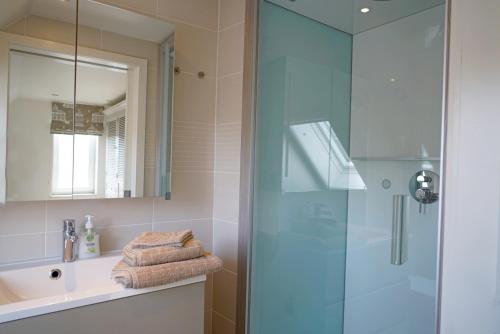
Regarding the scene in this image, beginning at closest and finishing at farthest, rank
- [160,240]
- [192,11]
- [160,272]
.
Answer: [160,272], [160,240], [192,11]

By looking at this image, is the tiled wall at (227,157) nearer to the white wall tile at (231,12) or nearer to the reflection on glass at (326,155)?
the white wall tile at (231,12)

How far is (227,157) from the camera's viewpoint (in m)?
1.80

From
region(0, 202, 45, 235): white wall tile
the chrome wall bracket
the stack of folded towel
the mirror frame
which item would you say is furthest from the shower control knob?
region(0, 202, 45, 235): white wall tile

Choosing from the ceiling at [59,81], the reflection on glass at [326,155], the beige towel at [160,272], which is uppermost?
the ceiling at [59,81]

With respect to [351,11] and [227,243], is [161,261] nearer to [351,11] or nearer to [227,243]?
[227,243]

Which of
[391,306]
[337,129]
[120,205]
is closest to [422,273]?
[391,306]

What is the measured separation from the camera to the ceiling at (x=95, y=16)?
1278 millimetres

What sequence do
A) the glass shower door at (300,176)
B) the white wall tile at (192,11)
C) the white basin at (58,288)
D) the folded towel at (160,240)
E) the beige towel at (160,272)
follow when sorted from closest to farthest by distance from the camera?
the white basin at (58,288), the beige towel at (160,272), the folded towel at (160,240), the glass shower door at (300,176), the white wall tile at (192,11)

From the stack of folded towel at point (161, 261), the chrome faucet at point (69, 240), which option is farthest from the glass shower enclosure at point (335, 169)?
the chrome faucet at point (69, 240)

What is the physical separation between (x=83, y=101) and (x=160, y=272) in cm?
→ 74

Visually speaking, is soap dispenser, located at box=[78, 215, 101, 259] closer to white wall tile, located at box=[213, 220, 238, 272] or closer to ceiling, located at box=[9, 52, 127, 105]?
ceiling, located at box=[9, 52, 127, 105]

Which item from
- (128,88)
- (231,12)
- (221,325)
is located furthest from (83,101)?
(221,325)

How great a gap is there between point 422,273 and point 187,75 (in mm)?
1329

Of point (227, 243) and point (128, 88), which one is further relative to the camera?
point (227, 243)
